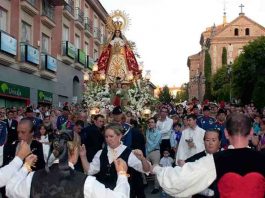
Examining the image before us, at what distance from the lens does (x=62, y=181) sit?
4016 millimetres

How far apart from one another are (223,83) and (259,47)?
86.5 ft

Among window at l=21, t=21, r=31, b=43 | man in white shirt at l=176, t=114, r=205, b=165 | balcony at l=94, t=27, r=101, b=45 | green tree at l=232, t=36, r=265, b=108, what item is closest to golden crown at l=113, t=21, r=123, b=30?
→ window at l=21, t=21, r=31, b=43

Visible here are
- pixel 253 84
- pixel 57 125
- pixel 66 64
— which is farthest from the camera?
pixel 253 84

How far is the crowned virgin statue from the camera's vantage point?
74.9 feet

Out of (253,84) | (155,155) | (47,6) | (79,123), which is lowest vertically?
(155,155)

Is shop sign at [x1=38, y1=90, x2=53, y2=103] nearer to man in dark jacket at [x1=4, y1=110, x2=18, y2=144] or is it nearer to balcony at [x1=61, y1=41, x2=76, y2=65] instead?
balcony at [x1=61, y1=41, x2=76, y2=65]

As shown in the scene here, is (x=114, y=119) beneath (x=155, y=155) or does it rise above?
above

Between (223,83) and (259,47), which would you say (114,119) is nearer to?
(259,47)

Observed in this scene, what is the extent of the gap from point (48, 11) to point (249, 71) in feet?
73.3

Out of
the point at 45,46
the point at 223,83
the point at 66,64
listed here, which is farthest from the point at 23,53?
the point at 223,83

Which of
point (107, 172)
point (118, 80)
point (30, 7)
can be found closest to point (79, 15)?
point (30, 7)

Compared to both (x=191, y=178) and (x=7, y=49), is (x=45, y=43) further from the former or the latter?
(x=191, y=178)

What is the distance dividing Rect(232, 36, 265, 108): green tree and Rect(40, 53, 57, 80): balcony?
20309 millimetres

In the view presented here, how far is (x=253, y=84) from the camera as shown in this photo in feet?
151
